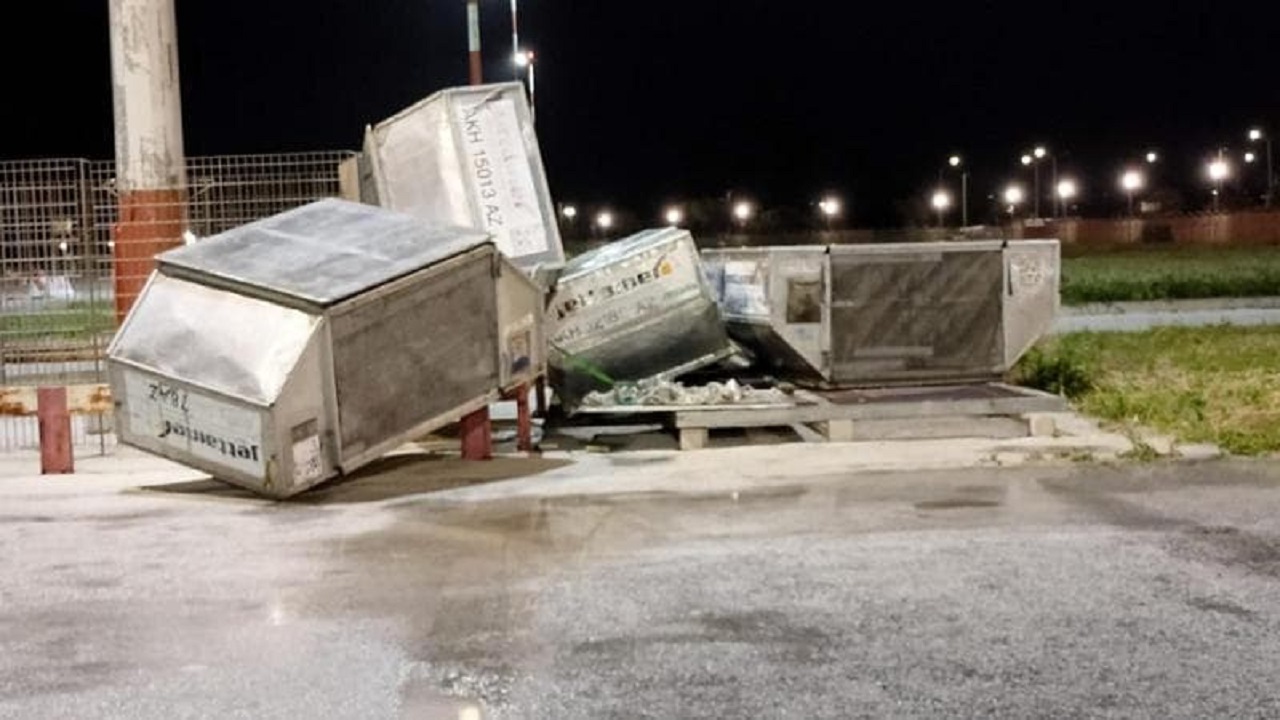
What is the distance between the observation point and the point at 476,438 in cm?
1170

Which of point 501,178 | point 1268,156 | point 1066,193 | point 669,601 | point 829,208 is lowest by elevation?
point 669,601

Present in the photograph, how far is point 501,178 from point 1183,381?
665 centimetres

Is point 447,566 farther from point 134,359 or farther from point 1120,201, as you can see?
point 1120,201

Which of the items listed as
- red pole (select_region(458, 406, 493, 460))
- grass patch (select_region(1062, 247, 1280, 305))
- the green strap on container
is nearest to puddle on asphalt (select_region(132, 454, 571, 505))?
red pole (select_region(458, 406, 493, 460))

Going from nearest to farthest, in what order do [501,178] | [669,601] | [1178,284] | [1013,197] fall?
[669,601]
[501,178]
[1178,284]
[1013,197]

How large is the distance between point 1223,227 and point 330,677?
7117cm

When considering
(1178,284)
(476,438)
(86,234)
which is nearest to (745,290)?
(476,438)

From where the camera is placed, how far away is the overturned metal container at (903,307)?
12.6m

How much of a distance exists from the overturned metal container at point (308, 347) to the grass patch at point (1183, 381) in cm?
535

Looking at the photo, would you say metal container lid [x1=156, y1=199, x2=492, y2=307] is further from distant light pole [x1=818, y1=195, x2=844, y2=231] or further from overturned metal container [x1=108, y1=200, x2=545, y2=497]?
distant light pole [x1=818, y1=195, x2=844, y2=231]

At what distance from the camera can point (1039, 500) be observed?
9469 millimetres

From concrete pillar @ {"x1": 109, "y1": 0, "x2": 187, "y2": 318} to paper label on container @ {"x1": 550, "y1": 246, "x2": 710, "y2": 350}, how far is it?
3922 mm

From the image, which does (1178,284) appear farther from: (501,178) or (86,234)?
(86,234)

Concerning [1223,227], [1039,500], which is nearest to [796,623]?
[1039,500]
